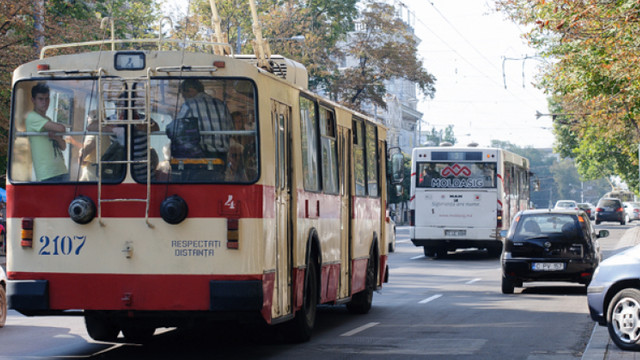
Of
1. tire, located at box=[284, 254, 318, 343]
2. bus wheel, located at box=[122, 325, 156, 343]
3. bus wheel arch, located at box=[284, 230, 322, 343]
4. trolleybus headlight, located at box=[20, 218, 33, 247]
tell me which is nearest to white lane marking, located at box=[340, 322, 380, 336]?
bus wheel arch, located at box=[284, 230, 322, 343]

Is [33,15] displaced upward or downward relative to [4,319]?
upward

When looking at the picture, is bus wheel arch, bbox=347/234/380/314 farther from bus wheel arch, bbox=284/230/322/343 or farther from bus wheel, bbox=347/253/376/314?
bus wheel arch, bbox=284/230/322/343

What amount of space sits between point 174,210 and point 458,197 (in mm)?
22162

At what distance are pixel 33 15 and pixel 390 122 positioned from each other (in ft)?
260

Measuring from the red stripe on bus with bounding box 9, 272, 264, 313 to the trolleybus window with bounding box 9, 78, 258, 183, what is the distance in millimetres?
903

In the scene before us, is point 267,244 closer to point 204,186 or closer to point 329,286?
point 204,186

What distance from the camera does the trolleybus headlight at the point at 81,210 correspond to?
10.2m

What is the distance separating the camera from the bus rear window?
104ft

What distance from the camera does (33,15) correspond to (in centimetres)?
3047

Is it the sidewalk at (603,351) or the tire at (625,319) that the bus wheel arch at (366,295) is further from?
the tire at (625,319)

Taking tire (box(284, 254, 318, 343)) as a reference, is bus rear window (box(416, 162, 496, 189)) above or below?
above

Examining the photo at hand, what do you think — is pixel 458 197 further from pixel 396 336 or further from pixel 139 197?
pixel 139 197

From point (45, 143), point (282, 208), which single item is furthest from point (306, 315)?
point (45, 143)

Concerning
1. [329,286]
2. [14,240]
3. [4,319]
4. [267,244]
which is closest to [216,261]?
[267,244]
